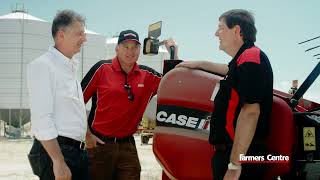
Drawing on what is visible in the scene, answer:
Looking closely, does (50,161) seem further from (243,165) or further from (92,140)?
(92,140)

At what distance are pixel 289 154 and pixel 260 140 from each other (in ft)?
0.81

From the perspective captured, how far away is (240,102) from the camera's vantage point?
Answer: 2432 mm

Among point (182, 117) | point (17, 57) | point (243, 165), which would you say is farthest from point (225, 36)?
point (17, 57)

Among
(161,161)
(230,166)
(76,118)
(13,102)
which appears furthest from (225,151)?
(13,102)

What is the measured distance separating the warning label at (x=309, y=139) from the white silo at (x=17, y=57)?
2786 centimetres

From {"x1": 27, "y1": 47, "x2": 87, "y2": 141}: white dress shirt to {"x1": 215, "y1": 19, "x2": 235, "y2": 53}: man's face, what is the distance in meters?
0.95

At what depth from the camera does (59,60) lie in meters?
2.87

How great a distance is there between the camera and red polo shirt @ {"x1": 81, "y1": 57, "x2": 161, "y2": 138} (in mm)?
4086

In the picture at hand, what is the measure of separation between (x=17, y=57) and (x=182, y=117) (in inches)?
1094

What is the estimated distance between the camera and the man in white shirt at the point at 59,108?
8.61 ft

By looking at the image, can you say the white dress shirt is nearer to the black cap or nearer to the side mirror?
the side mirror

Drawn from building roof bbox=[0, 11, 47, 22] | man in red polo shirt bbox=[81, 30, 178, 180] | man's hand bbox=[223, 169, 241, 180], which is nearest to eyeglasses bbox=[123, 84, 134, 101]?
man in red polo shirt bbox=[81, 30, 178, 180]

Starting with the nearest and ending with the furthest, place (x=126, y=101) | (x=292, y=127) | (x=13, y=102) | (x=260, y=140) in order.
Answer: (x=260, y=140), (x=292, y=127), (x=126, y=101), (x=13, y=102)

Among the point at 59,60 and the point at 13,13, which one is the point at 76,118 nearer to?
the point at 59,60
